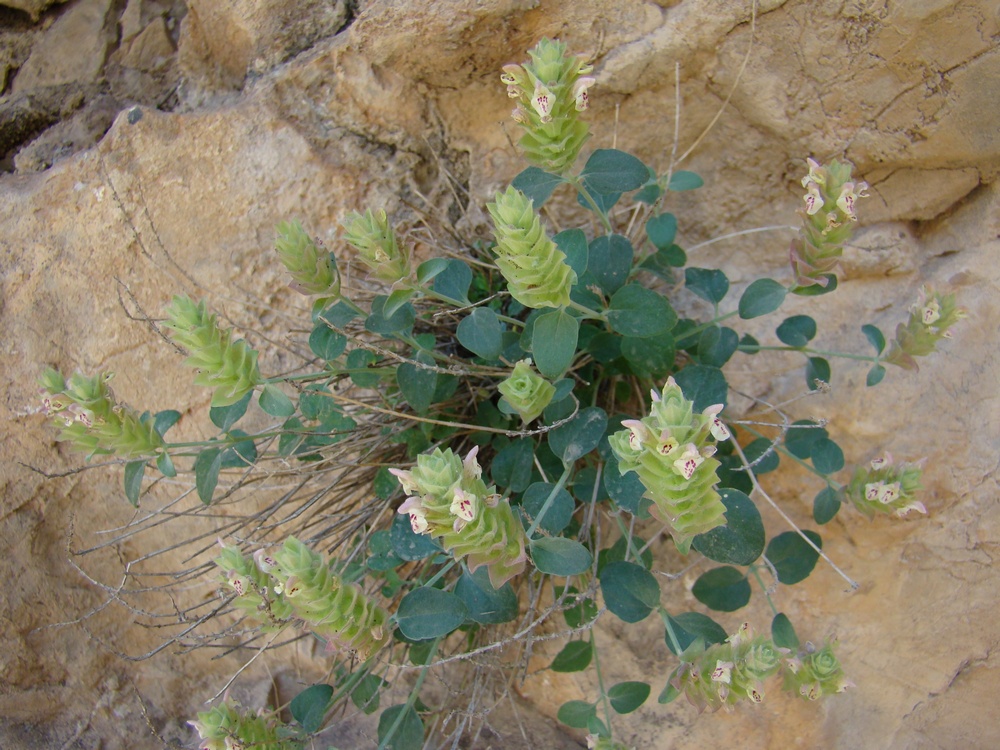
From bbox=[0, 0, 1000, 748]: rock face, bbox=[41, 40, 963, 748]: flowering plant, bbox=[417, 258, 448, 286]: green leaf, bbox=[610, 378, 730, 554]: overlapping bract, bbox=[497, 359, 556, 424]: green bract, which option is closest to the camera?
bbox=[610, 378, 730, 554]: overlapping bract

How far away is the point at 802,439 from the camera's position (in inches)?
68.9

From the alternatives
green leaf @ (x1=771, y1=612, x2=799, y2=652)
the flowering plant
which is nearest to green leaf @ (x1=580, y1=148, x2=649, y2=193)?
the flowering plant

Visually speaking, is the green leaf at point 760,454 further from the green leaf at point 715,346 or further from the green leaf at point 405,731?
the green leaf at point 405,731

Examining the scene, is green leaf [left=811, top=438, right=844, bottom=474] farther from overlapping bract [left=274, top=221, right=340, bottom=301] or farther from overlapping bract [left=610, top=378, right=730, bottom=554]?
overlapping bract [left=274, top=221, right=340, bottom=301]

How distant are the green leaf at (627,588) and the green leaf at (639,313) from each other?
0.49 metres

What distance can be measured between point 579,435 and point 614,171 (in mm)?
567

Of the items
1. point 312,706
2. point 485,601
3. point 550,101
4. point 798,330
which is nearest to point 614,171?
point 550,101

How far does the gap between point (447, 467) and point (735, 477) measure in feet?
2.65

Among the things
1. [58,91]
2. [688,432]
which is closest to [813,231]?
[688,432]

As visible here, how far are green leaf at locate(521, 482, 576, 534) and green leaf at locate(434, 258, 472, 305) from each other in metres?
0.44

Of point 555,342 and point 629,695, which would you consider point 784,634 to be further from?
point 555,342

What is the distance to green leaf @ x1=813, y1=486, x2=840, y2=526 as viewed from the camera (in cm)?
174

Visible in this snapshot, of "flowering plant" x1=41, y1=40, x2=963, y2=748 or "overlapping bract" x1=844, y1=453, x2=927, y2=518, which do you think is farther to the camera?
"overlapping bract" x1=844, y1=453, x2=927, y2=518

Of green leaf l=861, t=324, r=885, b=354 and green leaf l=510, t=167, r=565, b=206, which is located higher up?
green leaf l=510, t=167, r=565, b=206
